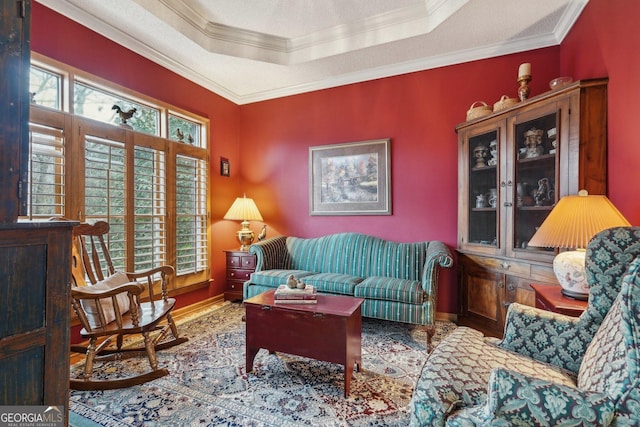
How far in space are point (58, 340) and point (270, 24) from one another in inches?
128

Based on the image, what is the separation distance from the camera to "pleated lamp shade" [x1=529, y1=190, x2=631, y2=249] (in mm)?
1688

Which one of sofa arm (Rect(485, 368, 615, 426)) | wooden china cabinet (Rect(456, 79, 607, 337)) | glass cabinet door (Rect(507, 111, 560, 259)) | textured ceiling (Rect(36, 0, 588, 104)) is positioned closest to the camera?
sofa arm (Rect(485, 368, 615, 426))

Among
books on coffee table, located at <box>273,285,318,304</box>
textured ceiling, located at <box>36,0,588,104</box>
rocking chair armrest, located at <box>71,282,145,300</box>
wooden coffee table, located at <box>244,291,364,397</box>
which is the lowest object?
wooden coffee table, located at <box>244,291,364,397</box>

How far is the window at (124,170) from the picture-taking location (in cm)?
239

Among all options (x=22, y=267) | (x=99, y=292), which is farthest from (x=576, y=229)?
(x=99, y=292)

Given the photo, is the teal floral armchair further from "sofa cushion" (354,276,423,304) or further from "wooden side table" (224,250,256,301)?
"wooden side table" (224,250,256,301)

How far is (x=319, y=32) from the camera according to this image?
3297 mm

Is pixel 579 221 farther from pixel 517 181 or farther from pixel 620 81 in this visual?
pixel 620 81

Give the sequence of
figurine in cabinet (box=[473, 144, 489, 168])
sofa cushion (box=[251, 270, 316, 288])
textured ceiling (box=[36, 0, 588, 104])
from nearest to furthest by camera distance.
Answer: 1. textured ceiling (box=[36, 0, 588, 104])
2. figurine in cabinet (box=[473, 144, 489, 168])
3. sofa cushion (box=[251, 270, 316, 288])

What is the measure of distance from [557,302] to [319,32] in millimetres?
3294

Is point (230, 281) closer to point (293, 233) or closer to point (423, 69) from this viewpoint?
point (293, 233)

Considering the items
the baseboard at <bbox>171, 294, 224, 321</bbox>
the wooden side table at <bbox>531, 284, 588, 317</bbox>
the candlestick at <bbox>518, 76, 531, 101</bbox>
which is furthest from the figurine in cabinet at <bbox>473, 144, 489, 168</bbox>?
the baseboard at <bbox>171, 294, 224, 321</bbox>

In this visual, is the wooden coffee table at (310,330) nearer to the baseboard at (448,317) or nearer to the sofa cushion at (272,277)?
the sofa cushion at (272,277)

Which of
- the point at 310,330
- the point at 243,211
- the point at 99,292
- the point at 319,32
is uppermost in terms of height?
the point at 319,32
